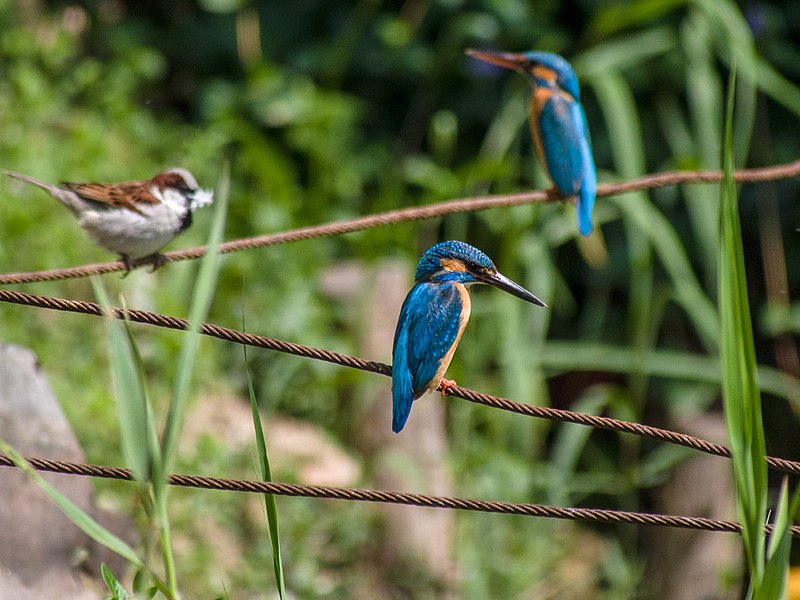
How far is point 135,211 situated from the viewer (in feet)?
8.55

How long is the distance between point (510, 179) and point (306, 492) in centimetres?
353

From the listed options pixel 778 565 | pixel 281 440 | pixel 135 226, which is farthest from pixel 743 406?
pixel 281 440

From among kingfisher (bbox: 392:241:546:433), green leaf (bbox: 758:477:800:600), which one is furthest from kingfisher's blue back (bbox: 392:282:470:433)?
green leaf (bbox: 758:477:800:600)

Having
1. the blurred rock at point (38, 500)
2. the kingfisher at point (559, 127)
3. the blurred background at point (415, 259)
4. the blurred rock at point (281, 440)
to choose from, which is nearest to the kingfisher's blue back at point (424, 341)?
the kingfisher at point (559, 127)

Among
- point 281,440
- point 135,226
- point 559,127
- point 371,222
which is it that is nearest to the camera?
point 371,222

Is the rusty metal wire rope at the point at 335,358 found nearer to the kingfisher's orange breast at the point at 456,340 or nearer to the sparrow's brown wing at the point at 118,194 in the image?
the kingfisher's orange breast at the point at 456,340

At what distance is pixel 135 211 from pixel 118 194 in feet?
0.30

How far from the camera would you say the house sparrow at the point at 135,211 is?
2.61 metres

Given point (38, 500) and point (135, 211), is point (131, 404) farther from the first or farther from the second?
point (38, 500)

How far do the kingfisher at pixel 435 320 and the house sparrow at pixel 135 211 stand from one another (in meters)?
0.81

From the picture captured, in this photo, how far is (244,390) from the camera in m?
4.48

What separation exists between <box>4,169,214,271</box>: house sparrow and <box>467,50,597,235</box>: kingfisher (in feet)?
3.16

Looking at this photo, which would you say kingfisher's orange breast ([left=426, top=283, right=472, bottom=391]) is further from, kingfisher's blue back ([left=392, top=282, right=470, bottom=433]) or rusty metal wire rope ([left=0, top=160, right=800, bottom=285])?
rusty metal wire rope ([left=0, top=160, right=800, bottom=285])

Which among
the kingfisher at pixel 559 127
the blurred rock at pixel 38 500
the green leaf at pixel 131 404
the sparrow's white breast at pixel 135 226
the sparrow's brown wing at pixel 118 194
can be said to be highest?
the green leaf at pixel 131 404
